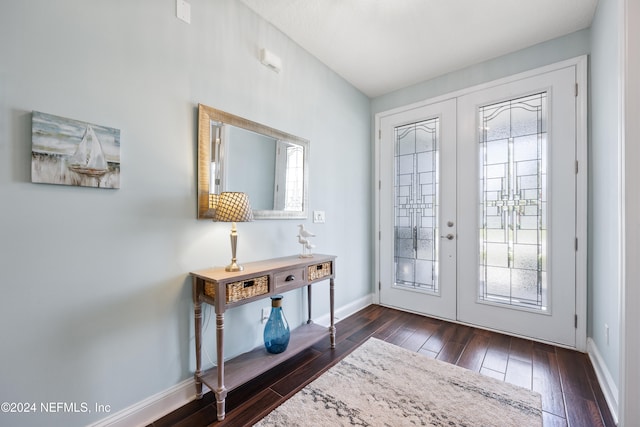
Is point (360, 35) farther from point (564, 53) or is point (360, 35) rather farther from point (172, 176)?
point (172, 176)

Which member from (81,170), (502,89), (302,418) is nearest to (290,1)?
(81,170)

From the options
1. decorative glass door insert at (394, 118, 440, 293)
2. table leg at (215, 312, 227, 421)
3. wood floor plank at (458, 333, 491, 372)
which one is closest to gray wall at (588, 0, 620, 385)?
wood floor plank at (458, 333, 491, 372)

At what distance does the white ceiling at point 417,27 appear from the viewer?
6.83 ft

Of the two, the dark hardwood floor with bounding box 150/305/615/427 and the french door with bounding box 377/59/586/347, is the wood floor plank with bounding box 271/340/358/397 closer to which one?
the dark hardwood floor with bounding box 150/305/615/427

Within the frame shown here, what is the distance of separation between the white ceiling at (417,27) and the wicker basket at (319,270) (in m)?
1.80

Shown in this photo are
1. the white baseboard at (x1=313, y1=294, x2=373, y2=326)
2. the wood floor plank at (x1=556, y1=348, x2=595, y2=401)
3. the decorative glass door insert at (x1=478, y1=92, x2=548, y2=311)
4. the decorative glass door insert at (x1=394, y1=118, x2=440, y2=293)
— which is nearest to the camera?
the wood floor plank at (x1=556, y1=348, x2=595, y2=401)

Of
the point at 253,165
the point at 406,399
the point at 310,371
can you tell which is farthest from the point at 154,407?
the point at 253,165

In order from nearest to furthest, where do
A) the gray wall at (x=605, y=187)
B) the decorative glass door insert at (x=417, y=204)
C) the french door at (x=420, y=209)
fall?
the gray wall at (x=605, y=187), the french door at (x=420, y=209), the decorative glass door insert at (x=417, y=204)

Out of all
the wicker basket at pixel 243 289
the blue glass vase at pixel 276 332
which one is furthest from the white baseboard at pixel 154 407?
the wicker basket at pixel 243 289

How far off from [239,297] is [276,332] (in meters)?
0.52

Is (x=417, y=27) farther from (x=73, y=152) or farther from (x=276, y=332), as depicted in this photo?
(x=276, y=332)

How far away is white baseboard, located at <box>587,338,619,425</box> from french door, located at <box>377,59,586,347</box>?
199mm

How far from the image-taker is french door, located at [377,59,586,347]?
2.39 m

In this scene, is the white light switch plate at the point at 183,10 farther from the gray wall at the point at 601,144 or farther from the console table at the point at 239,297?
the gray wall at the point at 601,144
